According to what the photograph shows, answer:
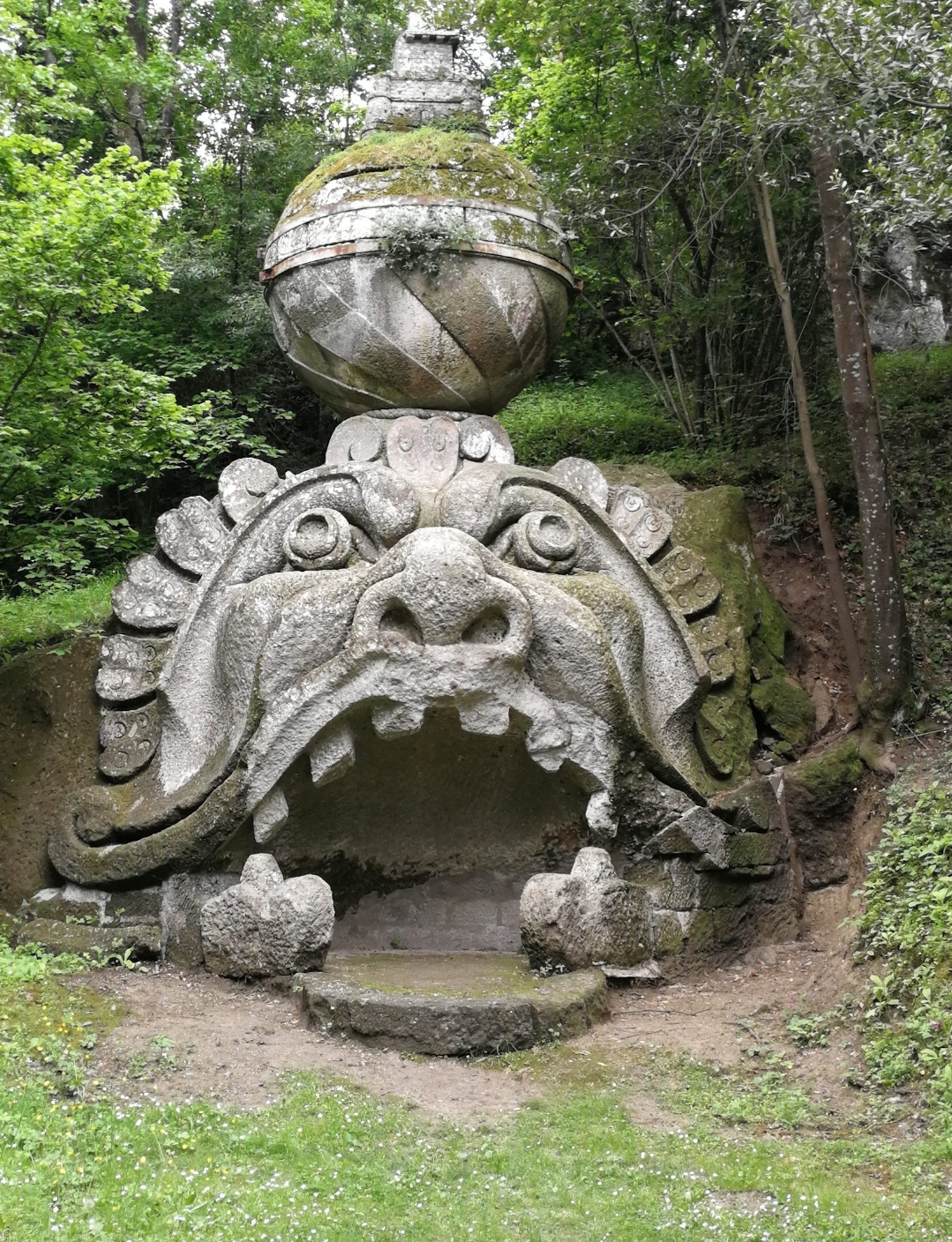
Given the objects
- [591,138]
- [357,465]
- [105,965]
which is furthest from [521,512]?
[591,138]

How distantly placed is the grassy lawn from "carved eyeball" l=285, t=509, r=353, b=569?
217 centimetres

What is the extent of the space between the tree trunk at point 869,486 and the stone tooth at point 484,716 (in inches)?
77.1

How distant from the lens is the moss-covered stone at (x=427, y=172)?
6.18 m

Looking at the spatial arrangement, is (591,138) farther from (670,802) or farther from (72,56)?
(72,56)

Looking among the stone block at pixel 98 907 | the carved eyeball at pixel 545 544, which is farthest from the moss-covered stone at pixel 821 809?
the stone block at pixel 98 907

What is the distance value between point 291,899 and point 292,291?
9.51ft

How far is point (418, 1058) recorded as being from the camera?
440 centimetres

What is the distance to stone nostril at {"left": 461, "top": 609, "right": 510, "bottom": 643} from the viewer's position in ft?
17.1

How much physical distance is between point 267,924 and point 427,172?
3476 mm

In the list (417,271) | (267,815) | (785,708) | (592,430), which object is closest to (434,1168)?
(267,815)

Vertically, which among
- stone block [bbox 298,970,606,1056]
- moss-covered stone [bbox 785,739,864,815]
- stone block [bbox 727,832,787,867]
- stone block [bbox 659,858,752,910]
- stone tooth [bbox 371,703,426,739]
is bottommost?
stone block [bbox 298,970,606,1056]

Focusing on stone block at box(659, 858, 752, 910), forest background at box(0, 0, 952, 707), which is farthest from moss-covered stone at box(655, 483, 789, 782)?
forest background at box(0, 0, 952, 707)

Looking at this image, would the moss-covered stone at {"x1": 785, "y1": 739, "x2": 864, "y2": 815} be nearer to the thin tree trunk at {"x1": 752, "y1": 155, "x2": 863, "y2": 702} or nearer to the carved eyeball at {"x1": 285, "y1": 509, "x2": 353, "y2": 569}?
the thin tree trunk at {"x1": 752, "y1": 155, "x2": 863, "y2": 702}

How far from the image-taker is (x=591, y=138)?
813 centimetres
